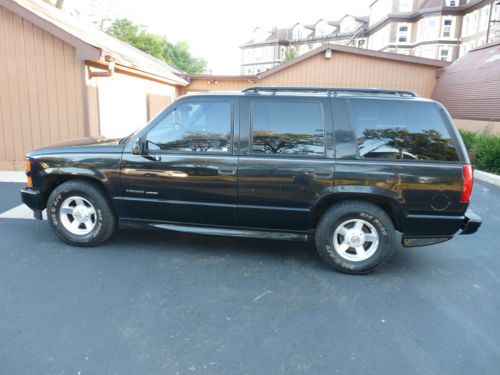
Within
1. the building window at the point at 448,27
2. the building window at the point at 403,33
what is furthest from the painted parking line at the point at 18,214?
the building window at the point at 403,33

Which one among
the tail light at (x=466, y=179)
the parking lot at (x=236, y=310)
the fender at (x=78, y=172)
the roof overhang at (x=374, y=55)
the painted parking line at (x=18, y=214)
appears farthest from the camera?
the roof overhang at (x=374, y=55)

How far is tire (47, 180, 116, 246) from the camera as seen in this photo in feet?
14.6

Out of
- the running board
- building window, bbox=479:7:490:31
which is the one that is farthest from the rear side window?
building window, bbox=479:7:490:31

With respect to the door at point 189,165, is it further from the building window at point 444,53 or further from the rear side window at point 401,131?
the building window at point 444,53

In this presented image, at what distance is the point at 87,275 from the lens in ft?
12.6

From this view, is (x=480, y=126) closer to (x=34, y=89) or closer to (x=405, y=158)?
(x=405, y=158)

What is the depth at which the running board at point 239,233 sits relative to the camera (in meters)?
4.17

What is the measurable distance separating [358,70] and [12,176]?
13727mm

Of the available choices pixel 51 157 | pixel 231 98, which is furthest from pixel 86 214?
pixel 231 98

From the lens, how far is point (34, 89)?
8.77 m

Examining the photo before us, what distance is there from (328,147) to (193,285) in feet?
6.42

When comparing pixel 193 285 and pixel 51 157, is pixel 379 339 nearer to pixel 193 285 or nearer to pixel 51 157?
pixel 193 285

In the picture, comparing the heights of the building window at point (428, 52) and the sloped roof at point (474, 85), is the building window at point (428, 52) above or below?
above

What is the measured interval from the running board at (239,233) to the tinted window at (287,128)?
898 mm
